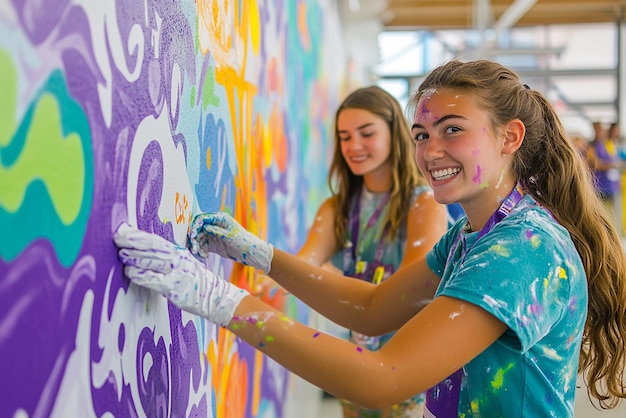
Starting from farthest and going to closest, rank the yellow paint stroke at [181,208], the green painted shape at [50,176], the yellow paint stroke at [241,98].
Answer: the yellow paint stroke at [241,98] → the yellow paint stroke at [181,208] → the green painted shape at [50,176]

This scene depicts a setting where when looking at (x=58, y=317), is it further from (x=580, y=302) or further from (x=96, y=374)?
(x=580, y=302)

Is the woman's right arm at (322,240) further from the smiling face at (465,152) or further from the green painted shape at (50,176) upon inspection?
the green painted shape at (50,176)

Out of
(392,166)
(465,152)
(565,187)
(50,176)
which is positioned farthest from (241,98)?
(50,176)

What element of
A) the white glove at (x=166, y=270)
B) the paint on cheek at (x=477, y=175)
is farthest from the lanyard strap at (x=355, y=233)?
the white glove at (x=166, y=270)

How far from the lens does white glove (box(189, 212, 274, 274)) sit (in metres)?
1.76

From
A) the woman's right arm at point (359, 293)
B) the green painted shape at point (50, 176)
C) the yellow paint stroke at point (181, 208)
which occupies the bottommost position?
the woman's right arm at point (359, 293)

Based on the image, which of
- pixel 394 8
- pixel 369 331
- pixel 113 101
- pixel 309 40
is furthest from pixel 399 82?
pixel 113 101

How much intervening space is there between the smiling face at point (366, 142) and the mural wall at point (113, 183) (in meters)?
0.45

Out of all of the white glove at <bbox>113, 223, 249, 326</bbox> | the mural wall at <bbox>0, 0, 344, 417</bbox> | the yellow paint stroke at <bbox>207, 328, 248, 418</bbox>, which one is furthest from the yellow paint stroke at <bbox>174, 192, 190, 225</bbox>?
the yellow paint stroke at <bbox>207, 328, 248, 418</bbox>

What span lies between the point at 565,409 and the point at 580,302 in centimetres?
23

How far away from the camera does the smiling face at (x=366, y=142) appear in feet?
9.23

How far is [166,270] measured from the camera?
4.31 feet

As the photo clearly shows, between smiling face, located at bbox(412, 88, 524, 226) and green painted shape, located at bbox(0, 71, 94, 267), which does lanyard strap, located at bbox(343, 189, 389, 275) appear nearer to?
smiling face, located at bbox(412, 88, 524, 226)

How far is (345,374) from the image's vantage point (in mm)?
1363
